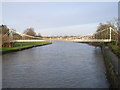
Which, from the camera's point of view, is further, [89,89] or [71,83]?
[71,83]

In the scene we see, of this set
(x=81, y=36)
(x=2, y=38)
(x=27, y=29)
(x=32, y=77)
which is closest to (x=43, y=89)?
(x=32, y=77)

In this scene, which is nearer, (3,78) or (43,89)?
(43,89)

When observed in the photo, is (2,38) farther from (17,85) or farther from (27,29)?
(27,29)

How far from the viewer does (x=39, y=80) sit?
1118 centimetres

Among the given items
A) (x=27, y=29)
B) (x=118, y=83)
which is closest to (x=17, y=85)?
(x=118, y=83)

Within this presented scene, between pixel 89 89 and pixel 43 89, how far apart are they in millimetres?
2176

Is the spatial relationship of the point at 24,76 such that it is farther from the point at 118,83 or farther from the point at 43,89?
the point at 118,83

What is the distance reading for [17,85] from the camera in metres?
10.2

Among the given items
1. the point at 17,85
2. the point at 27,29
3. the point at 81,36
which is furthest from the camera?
the point at 27,29

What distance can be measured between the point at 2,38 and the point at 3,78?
82.2 feet

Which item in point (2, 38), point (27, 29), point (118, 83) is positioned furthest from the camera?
point (27, 29)

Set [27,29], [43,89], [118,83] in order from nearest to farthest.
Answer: [118,83]
[43,89]
[27,29]

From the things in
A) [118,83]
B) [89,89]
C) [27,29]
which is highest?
[27,29]

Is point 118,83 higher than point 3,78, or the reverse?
point 118,83
